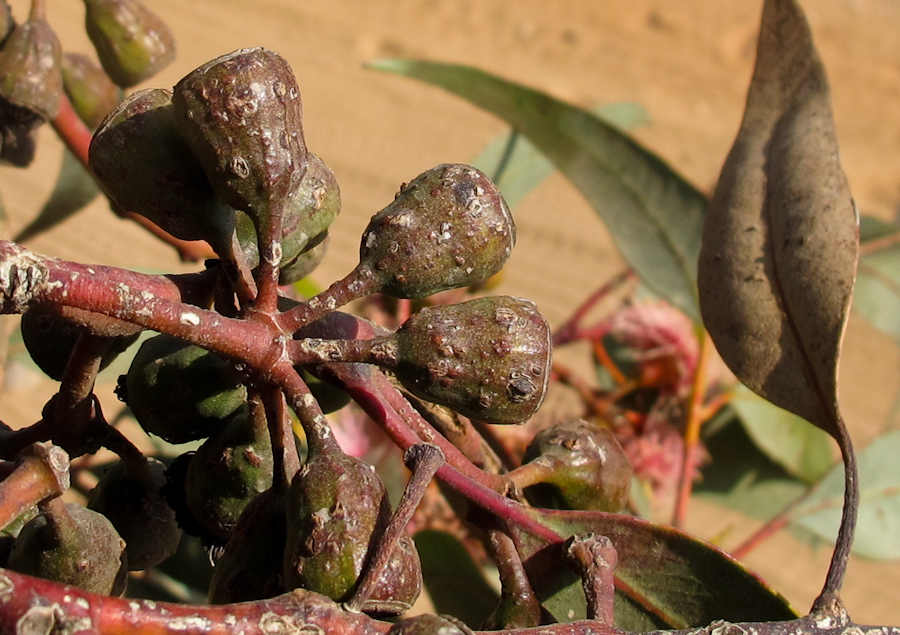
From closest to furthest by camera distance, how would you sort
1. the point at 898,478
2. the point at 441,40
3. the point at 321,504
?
the point at 321,504 < the point at 898,478 < the point at 441,40

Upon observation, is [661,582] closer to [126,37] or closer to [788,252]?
[788,252]

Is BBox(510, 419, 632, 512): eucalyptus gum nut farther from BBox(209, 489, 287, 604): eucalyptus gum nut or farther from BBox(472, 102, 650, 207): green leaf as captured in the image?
BBox(472, 102, 650, 207): green leaf

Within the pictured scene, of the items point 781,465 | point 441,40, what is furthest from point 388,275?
point 441,40

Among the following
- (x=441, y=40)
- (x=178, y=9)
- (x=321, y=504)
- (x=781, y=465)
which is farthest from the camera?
(x=441, y=40)

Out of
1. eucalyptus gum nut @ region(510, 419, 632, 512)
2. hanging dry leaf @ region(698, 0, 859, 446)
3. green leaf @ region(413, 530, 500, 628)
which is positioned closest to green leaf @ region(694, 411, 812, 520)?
green leaf @ region(413, 530, 500, 628)

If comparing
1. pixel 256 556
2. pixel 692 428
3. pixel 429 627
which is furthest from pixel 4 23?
pixel 692 428

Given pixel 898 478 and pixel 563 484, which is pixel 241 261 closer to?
pixel 563 484
